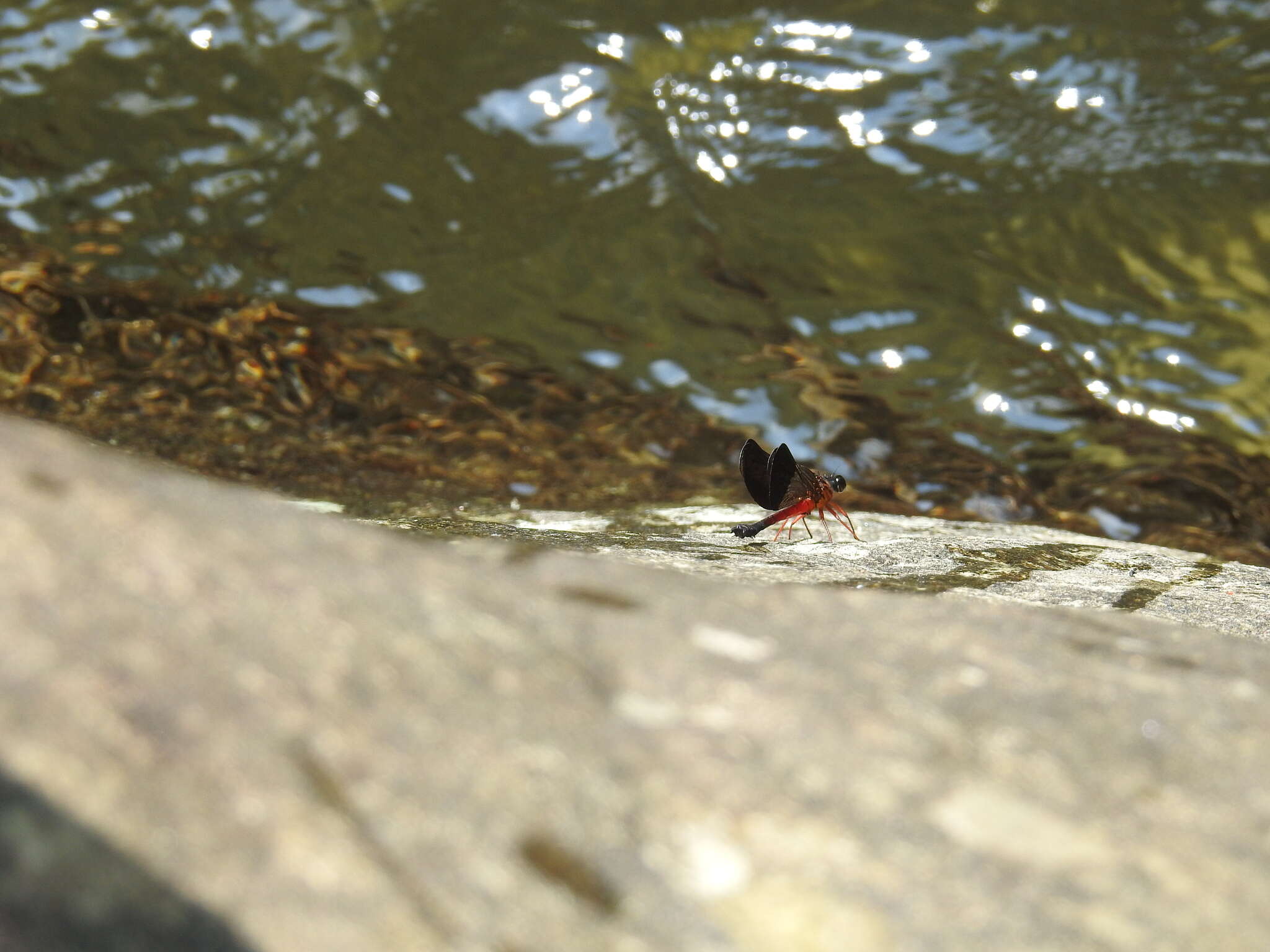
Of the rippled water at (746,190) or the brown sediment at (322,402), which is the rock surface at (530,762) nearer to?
the brown sediment at (322,402)

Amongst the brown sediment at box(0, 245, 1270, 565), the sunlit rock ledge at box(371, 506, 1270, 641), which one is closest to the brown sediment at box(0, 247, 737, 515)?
the brown sediment at box(0, 245, 1270, 565)

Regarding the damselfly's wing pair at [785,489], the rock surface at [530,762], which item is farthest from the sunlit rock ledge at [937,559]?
the rock surface at [530,762]

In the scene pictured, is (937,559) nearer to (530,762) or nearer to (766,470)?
(766,470)

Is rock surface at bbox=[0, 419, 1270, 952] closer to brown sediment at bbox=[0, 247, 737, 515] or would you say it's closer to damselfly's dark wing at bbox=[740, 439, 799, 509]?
damselfly's dark wing at bbox=[740, 439, 799, 509]

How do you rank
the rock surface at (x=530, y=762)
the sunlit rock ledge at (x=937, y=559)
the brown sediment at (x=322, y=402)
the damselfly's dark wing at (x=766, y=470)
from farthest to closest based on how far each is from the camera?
the brown sediment at (x=322, y=402), the damselfly's dark wing at (x=766, y=470), the sunlit rock ledge at (x=937, y=559), the rock surface at (x=530, y=762)

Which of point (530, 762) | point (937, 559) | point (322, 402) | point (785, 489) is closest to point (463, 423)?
point (322, 402)

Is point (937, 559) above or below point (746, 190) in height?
below
